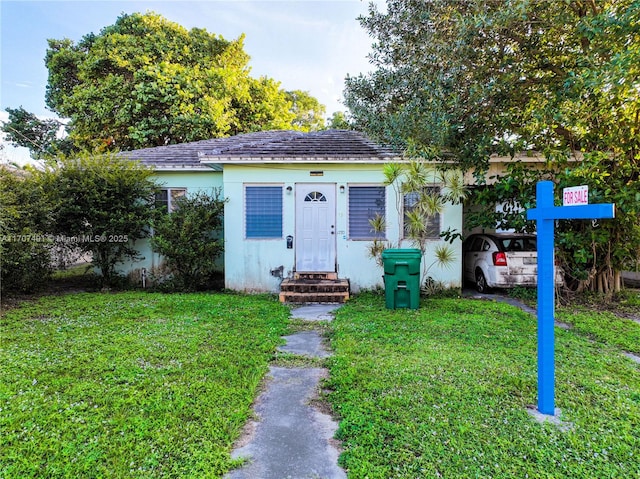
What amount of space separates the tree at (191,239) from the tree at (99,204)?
0.72 meters

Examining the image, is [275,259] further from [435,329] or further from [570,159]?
[570,159]

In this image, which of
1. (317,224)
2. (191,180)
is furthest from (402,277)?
(191,180)

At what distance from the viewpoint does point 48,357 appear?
4.33 meters

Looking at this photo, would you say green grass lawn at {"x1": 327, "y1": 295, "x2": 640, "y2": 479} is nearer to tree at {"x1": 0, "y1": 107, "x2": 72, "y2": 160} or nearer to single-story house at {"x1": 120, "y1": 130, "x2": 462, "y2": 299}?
single-story house at {"x1": 120, "y1": 130, "x2": 462, "y2": 299}

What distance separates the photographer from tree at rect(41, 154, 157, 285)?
323 inches

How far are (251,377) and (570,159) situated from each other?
7759 mm

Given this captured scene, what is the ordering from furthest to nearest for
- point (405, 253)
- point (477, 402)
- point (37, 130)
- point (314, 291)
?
point (37, 130) < point (314, 291) < point (405, 253) < point (477, 402)

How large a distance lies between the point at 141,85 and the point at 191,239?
499 inches

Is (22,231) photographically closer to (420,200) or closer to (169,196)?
(169,196)

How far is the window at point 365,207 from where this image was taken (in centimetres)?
884

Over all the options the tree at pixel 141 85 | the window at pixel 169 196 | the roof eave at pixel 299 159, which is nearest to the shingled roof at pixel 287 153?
the roof eave at pixel 299 159

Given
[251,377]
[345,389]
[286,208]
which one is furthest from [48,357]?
[286,208]

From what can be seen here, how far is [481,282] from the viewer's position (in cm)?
916

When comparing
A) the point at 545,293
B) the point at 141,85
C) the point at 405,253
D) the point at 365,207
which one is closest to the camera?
the point at 545,293
